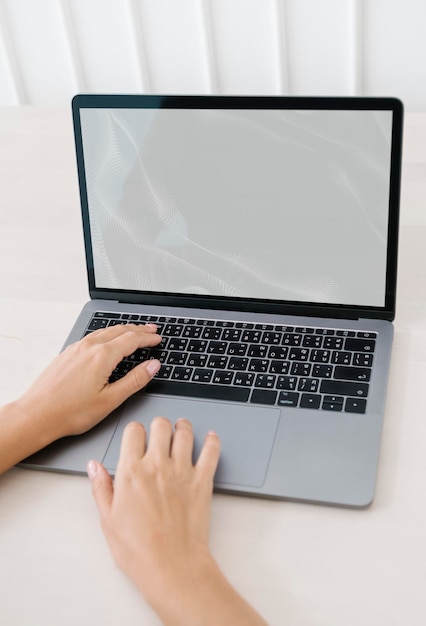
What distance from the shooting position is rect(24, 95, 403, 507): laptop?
737 mm

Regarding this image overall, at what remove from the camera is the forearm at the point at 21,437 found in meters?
0.74

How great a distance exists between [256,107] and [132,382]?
315mm

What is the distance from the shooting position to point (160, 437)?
0.72 m

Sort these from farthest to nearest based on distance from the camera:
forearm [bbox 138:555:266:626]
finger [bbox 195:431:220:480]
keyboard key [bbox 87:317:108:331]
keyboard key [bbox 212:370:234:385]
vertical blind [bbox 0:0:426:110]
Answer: vertical blind [bbox 0:0:426:110]
keyboard key [bbox 87:317:108:331]
keyboard key [bbox 212:370:234:385]
finger [bbox 195:431:220:480]
forearm [bbox 138:555:266:626]

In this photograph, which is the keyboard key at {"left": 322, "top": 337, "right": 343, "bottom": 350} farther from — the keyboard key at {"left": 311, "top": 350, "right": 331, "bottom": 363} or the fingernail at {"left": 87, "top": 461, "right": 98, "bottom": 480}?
the fingernail at {"left": 87, "top": 461, "right": 98, "bottom": 480}

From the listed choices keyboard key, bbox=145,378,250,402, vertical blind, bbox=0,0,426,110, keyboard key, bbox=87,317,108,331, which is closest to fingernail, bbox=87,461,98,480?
keyboard key, bbox=145,378,250,402

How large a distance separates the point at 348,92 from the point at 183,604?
111 centimetres

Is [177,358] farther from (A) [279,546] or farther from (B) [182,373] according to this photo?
(A) [279,546]

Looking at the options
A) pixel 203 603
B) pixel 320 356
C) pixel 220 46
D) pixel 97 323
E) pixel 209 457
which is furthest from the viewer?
pixel 220 46

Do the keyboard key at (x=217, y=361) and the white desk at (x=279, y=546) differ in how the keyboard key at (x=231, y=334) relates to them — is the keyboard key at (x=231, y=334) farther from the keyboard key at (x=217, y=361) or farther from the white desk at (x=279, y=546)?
the white desk at (x=279, y=546)

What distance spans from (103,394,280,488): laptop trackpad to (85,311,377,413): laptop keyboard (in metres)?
0.01

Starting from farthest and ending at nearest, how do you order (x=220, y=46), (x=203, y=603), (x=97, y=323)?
1. (x=220, y=46)
2. (x=97, y=323)
3. (x=203, y=603)

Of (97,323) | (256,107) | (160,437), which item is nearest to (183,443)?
(160,437)

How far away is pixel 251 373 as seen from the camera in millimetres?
794
